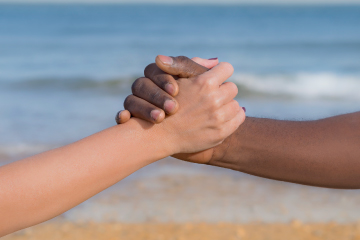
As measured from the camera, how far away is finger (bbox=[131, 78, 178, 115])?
201cm

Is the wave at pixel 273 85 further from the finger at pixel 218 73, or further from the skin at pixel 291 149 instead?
Result: the finger at pixel 218 73

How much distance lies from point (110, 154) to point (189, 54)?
48.1 feet

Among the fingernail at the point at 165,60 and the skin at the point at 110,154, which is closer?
the skin at the point at 110,154

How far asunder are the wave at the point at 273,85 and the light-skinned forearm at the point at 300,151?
854cm

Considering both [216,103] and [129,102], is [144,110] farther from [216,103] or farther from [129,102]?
[216,103]

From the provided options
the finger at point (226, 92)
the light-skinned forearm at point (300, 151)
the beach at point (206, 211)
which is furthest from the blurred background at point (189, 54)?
the finger at point (226, 92)

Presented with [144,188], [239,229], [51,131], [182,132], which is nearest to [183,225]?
[239,229]

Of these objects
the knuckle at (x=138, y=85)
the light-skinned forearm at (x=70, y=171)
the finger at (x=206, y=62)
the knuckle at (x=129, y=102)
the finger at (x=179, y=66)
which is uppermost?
the finger at (x=206, y=62)

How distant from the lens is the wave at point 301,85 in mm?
10961

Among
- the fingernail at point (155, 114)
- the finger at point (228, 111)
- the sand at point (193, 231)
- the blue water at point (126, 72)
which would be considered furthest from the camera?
the blue water at point (126, 72)

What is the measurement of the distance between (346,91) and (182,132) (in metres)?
10.1

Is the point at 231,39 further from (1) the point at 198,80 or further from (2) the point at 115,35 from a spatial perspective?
(1) the point at 198,80

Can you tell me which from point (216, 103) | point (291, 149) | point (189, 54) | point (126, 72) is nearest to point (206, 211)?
point (291, 149)

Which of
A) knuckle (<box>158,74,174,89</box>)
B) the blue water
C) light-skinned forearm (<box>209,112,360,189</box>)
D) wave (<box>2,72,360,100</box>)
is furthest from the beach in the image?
wave (<box>2,72,360,100</box>)
